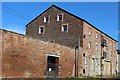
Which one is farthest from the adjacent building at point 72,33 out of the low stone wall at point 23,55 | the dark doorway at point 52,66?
the low stone wall at point 23,55

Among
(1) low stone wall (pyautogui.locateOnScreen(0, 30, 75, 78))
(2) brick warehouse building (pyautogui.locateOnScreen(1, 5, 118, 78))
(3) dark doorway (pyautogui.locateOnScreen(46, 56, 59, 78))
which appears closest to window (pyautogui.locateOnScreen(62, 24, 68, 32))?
(2) brick warehouse building (pyautogui.locateOnScreen(1, 5, 118, 78))

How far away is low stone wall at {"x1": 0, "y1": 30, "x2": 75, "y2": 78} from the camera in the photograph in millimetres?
22109

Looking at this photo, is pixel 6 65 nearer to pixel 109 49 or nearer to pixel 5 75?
pixel 5 75

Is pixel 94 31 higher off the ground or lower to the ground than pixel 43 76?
higher

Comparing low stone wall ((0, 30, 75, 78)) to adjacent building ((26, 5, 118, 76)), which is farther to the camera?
adjacent building ((26, 5, 118, 76))

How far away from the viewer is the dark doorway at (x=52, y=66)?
29728 mm

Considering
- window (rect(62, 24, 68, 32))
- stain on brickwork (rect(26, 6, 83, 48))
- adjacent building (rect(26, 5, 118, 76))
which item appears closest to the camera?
adjacent building (rect(26, 5, 118, 76))

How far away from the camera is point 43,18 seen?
4412 cm

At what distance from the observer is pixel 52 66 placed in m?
31.1

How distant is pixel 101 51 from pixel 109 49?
19.8ft

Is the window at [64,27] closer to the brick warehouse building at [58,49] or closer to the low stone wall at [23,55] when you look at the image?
the brick warehouse building at [58,49]

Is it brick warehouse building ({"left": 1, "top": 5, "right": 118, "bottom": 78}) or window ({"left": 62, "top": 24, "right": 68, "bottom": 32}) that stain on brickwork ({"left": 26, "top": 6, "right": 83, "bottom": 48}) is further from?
window ({"left": 62, "top": 24, "right": 68, "bottom": 32})

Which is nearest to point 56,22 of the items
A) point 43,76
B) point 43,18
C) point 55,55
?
point 43,18

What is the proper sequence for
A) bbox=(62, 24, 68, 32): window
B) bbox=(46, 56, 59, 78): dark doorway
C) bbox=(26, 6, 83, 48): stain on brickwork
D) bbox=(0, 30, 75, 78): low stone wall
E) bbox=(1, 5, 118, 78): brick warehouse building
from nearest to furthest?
bbox=(0, 30, 75, 78): low stone wall
bbox=(1, 5, 118, 78): brick warehouse building
bbox=(46, 56, 59, 78): dark doorway
bbox=(26, 6, 83, 48): stain on brickwork
bbox=(62, 24, 68, 32): window
